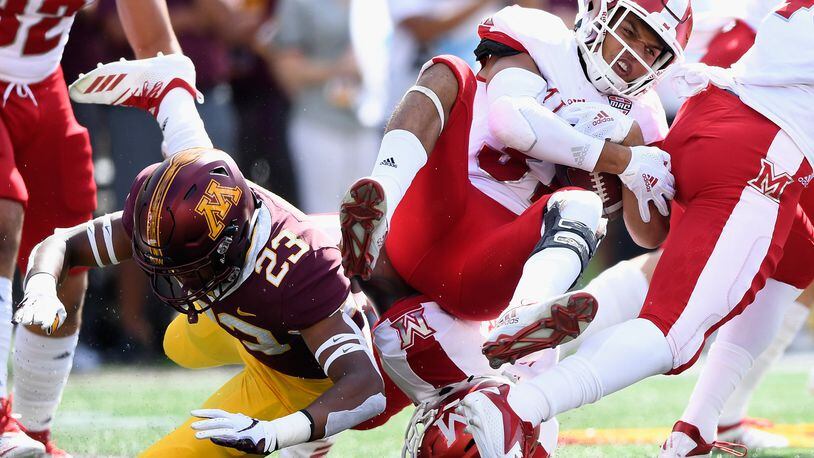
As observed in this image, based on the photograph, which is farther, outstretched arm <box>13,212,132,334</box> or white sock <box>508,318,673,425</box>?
outstretched arm <box>13,212,132,334</box>

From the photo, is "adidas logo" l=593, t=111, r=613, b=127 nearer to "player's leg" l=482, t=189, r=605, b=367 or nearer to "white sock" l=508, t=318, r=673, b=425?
"player's leg" l=482, t=189, r=605, b=367

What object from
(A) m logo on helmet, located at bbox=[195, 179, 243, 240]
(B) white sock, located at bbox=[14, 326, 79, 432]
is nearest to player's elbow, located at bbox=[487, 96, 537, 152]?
(A) m logo on helmet, located at bbox=[195, 179, 243, 240]

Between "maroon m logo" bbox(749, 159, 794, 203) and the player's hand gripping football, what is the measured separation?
1676 mm

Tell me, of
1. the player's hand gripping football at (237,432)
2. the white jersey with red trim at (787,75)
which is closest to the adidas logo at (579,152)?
the white jersey with red trim at (787,75)

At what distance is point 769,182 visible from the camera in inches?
148

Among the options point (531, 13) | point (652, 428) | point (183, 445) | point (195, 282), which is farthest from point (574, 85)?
point (652, 428)

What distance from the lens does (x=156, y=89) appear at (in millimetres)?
4590

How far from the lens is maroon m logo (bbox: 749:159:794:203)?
3744 mm

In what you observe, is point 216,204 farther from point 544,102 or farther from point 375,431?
point 375,431

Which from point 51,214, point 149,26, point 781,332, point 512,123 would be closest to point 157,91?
point 149,26

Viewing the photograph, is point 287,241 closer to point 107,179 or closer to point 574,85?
point 574,85

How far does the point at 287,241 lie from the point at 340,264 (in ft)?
0.61

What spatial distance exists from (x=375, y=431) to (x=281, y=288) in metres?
2.21

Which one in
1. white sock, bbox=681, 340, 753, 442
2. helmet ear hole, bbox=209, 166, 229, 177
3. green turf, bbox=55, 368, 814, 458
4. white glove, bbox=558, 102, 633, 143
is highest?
white glove, bbox=558, 102, 633, 143
